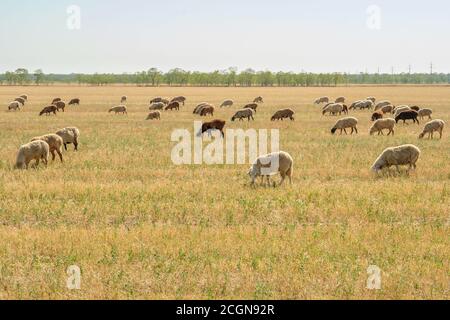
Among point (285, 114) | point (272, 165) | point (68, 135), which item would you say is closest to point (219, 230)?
point (272, 165)

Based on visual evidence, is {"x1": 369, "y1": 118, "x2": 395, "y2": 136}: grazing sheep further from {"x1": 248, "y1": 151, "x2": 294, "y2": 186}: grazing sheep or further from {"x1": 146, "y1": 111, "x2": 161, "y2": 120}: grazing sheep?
{"x1": 146, "y1": 111, "x2": 161, "y2": 120}: grazing sheep

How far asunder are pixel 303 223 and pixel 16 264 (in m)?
6.25

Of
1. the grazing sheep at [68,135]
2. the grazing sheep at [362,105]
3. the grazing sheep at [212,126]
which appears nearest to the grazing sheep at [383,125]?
the grazing sheep at [212,126]

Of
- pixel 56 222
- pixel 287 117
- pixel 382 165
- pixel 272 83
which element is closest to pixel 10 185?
pixel 56 222

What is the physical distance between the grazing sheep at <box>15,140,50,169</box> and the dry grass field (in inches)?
26.9

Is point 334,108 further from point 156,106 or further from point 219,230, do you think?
point 219,230

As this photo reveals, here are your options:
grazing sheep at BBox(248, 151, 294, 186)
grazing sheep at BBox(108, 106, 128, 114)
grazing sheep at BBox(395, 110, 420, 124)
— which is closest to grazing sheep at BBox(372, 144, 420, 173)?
grazing sheep at BBox(248, 151, 294, 186)

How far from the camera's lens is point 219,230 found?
11062 millimetres

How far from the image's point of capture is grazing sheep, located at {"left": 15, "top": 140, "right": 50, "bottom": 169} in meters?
18.5

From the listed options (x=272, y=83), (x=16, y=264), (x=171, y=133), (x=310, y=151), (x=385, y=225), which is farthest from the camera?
(x=272, y=83)

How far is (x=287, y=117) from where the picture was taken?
39875 millimetres

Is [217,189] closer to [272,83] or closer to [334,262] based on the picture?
[334,262]

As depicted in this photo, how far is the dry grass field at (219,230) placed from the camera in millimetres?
8211

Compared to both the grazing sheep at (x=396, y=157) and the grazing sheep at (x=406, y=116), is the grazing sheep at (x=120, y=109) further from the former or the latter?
the grazing sheep at (x=396, y=157)
